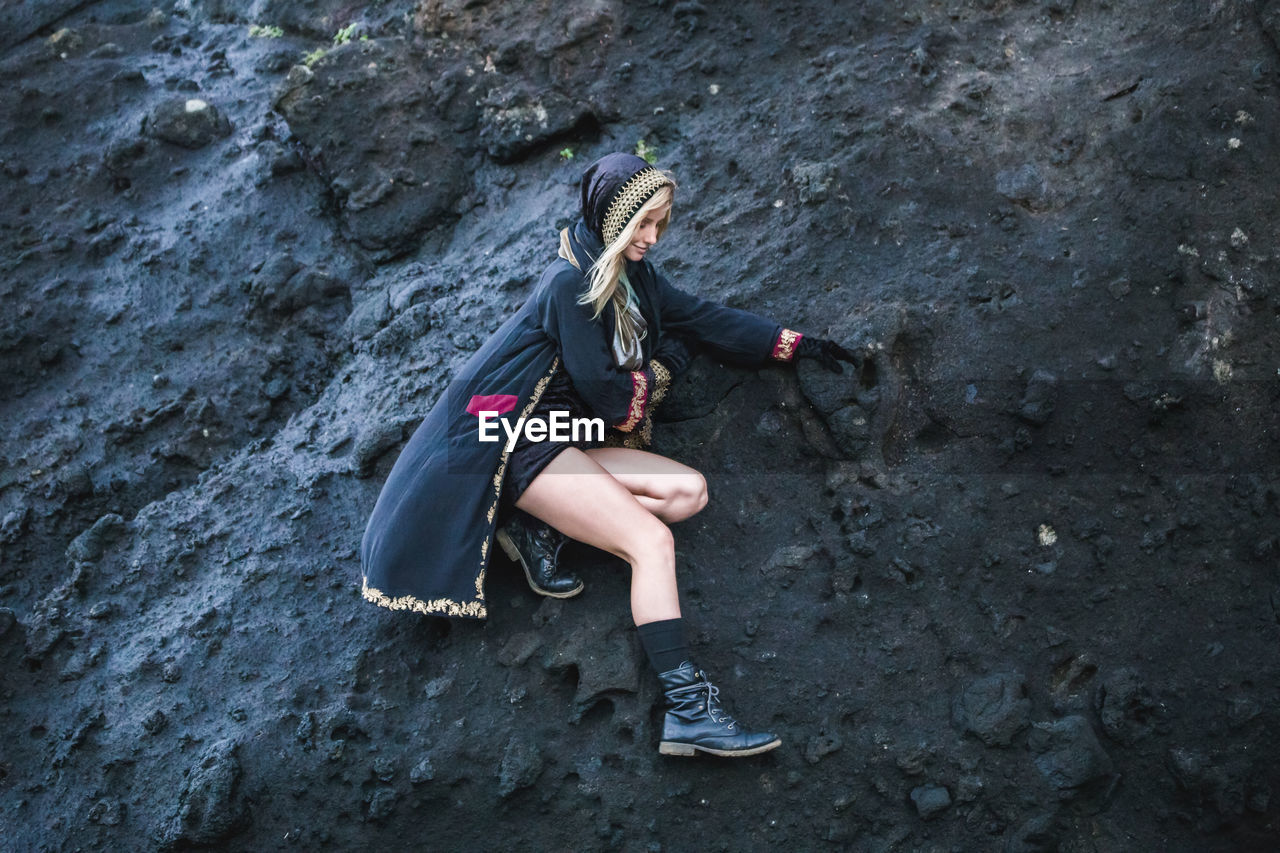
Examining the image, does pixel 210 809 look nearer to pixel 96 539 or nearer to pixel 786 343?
Answer: pixel 96 539

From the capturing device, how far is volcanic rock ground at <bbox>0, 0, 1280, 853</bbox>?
3344 mm

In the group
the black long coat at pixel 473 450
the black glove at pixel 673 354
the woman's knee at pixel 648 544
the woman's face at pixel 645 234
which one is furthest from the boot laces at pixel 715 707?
the woman's face at pixel 645 234

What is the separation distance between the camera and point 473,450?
3334mm

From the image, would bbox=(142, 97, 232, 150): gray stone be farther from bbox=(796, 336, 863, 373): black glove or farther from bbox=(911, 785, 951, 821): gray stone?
bbox=(911, 785, 951, 821): gray stone

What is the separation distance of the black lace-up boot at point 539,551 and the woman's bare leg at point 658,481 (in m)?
0.30

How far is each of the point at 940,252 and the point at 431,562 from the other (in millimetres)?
2251

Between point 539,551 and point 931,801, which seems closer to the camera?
point 931,801

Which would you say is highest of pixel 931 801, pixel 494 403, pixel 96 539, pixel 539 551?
pixel 494 403

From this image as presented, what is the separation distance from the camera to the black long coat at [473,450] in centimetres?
334

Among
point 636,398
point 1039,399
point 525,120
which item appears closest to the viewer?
point 636,398

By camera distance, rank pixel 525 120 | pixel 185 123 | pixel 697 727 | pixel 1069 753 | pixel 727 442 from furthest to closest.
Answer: pixel 185 123
pixel 525 120
pixel 727 442
pixel 1069 753
pixel 697 727

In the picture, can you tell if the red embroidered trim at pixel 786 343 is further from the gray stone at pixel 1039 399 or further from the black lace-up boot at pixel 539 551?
the black lace-up boot at pixel 539 551

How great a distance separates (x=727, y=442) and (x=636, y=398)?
554 mm

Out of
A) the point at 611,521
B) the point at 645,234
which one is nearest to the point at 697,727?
the point at 611,521
